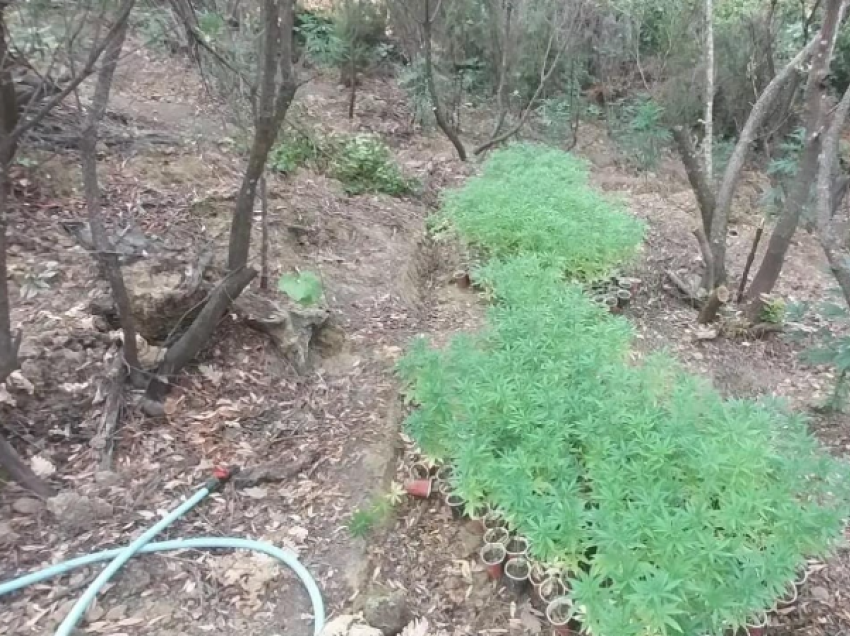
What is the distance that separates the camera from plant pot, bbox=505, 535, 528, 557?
7.89 feet

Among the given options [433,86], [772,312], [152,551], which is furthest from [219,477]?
[433,86]

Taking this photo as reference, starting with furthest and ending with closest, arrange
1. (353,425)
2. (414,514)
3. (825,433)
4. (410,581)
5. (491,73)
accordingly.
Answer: (491,73) → (825,433) → (353,425) → (414,514) → (410,581)

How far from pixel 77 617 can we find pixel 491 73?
826cm

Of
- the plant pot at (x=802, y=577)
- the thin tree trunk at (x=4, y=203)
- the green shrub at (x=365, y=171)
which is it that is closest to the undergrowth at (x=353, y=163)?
the green shrub at (x=365, y=171)

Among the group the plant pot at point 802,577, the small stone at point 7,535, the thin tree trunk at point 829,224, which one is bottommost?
the small stone at point 7,535

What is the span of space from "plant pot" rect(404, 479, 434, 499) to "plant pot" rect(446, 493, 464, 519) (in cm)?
10

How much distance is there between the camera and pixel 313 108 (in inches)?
312

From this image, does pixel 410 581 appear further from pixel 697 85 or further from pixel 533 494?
pixel 697 85

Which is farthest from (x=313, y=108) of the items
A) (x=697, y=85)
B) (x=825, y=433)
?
(x=825, y=433)

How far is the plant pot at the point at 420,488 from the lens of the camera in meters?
2.82

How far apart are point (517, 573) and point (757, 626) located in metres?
0.73

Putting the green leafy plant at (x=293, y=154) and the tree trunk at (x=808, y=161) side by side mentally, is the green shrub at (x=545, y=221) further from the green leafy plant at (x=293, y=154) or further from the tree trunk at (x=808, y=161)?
the green leafy plant at (x=293, y=154)

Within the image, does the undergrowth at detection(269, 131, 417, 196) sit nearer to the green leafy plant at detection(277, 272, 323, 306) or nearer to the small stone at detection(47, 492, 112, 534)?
the green leafy plant at detection(277, 272, 323, 306)

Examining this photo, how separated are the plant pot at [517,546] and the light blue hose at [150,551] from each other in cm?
64
